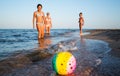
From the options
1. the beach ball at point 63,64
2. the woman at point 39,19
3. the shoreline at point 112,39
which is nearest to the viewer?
the beach ball at point 63,64

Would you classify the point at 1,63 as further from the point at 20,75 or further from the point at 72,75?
the point at 72,75

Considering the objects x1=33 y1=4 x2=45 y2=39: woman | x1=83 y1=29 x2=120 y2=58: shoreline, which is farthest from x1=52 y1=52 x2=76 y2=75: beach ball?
x1=33 y1=4 x2=45 y2=39: woman

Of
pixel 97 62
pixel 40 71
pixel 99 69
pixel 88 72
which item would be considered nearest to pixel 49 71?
pixel 40 71

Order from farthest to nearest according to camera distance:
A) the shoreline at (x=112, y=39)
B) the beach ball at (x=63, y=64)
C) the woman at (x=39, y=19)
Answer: the woman at (x=39, y=19)
the shoreline at (x=112, y=39)
the beach ball at (x=63, y=64)

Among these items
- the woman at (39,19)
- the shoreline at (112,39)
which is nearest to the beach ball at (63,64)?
the shoreline at (112,39)

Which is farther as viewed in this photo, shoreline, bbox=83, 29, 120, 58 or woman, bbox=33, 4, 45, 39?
woman, bbox=33, 4, 45, 39

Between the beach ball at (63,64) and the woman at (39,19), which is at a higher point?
the woman at (39,19)

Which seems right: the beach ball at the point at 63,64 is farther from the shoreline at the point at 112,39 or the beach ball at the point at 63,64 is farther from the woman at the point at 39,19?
the woman at the point at 39,19

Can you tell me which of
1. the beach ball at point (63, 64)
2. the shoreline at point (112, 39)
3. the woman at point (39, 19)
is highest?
the woman at point (39, 19)

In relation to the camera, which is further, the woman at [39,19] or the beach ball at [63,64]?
the woman at [39,19]

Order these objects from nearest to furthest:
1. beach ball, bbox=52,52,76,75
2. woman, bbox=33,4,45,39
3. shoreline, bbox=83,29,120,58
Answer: beach ball, bbox=52,52,76,75, shoreline, bbox=83,29,120,58, woman, bbox=33,4,45,39

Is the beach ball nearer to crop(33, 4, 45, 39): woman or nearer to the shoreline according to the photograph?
the shoreline

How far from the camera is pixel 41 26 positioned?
11.6 meters

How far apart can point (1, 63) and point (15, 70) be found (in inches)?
34.6
